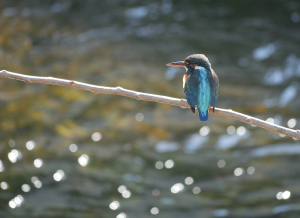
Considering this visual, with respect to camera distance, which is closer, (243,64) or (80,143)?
(80,143)

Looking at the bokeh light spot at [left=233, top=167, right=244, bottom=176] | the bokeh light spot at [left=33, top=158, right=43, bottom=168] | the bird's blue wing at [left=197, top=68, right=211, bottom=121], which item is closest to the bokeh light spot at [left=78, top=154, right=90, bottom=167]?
the bokeh light spot at [left=33, top=158, right=43, bottom=168]

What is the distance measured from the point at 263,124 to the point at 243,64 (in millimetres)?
5748

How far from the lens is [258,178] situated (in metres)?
5.75

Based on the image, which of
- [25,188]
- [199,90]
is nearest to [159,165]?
[25,188]

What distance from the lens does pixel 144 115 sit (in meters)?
6.93

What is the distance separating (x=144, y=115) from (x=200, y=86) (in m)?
3.23

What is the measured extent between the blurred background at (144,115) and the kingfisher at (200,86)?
211 cm

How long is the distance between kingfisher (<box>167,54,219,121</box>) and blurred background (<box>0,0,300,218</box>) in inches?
83.1

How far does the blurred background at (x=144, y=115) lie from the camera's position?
5.42 meters

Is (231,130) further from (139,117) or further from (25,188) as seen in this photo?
(25,188)

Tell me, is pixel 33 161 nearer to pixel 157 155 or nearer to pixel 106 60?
pixel 157 155

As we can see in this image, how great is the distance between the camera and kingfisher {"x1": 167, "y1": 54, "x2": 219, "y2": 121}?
3635mm

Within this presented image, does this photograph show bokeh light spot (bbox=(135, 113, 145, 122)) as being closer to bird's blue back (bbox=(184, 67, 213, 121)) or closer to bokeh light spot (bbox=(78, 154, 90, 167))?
bokeh light spot (bbox=(78, 154, 90, 167))

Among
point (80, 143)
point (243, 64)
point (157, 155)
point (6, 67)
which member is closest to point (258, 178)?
point (157, 155)
